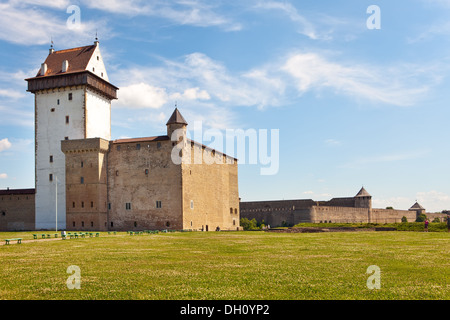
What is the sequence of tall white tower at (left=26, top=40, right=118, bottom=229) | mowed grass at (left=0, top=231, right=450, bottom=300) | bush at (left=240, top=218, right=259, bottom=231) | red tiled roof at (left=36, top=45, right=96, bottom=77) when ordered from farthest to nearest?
bush at (left=240, top=218, right=259, bottom=231)
red tiled roof at (left=36, top=45, right=96, bottom=77)
tall white tower at (left=26, top=40, right=118, bottom=229)
mowed grass at (left=0, top=231, right=450, bottom=300)

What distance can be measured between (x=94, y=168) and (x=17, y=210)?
13.0m

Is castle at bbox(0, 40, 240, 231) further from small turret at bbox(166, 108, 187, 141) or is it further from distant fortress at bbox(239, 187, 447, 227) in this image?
distant fortress at bbox(239, 187, 447, 227)

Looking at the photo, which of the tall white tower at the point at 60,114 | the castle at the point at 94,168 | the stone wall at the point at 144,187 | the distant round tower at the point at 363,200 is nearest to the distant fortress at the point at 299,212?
the distant round tower at the point at 363,200

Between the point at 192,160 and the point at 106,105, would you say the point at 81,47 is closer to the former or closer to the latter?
the point at 106,105

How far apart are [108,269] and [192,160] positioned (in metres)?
Result: 40.9

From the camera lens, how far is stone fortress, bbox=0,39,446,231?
51438 millimetres

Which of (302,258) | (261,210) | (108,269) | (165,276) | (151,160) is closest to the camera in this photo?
(165,276)

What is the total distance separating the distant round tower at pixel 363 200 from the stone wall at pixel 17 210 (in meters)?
68.5

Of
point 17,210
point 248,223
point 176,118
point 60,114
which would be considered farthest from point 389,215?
point 17,210

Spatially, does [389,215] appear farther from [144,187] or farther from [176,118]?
[144,187]

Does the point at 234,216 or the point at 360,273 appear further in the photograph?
the point at 234,216


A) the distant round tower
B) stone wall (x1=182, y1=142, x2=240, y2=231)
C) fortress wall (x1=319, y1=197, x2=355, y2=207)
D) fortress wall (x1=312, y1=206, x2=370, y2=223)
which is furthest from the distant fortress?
stone wall (x1=182, y1=142, x2=240, y2=231)
